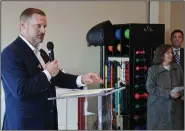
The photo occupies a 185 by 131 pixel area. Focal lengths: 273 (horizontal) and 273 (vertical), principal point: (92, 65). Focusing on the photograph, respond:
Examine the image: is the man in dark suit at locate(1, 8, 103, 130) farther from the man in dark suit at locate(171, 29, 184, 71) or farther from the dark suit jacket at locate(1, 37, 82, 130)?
the man in dark suit at locate(171, 29, 184, 71)

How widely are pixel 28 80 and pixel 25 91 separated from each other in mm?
65

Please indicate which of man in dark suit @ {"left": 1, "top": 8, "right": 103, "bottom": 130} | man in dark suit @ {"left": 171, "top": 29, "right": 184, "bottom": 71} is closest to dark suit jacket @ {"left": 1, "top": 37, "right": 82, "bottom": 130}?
man in dark suit @ {"left": 1, "top": 8, "right": 103, "bottom": 130}

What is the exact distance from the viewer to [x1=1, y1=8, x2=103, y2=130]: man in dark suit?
1562mm

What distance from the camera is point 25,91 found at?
1531 millimetres

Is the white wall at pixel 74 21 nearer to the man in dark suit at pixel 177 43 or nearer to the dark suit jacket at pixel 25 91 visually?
the man in dark suit at pixel 177 43

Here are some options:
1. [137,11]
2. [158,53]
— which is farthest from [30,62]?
[137,11]

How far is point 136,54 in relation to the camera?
364cm

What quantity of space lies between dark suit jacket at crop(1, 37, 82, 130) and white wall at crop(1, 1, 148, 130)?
203cm

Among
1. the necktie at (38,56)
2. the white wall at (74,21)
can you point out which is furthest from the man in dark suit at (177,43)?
the necktie at (38,56)

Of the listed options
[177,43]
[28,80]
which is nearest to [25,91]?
[28,80]

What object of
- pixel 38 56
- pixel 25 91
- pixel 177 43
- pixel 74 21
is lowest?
pixel 25 91

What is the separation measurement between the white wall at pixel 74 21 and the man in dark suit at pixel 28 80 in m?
1.99

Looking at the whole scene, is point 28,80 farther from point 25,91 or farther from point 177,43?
point 177,43

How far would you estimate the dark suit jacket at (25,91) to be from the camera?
1552 millimetres
